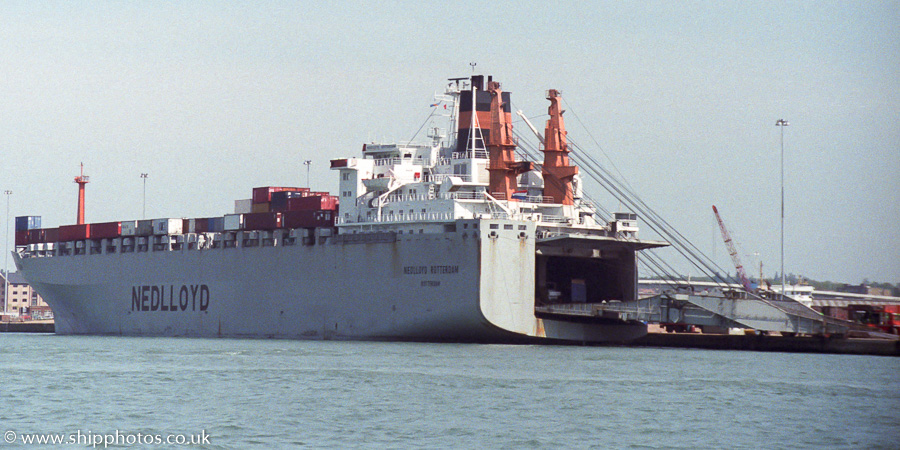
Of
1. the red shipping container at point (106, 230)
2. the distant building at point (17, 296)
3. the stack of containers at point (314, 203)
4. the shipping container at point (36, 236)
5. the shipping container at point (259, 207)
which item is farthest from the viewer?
the distant building at point (17, 296)

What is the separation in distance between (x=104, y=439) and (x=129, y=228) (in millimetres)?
46199

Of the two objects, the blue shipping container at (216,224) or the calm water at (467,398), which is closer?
the calm water at (467,398)

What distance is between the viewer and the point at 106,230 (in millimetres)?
70562

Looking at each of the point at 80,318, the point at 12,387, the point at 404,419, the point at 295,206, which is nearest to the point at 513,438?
the point at 404,419

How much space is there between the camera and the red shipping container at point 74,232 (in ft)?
236

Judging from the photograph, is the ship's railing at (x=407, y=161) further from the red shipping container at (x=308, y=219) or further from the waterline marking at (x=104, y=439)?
the waterline marking at (x=104, y=439)

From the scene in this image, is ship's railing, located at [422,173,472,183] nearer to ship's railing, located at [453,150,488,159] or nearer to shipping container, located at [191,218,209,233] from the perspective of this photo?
ship's railing, located at [453,150,488,159]

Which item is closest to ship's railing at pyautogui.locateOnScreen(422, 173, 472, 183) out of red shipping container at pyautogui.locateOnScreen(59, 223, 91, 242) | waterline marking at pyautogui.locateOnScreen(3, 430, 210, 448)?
red shipping container at pyautogui.locateOnScreen(59, 223, 91, 242)

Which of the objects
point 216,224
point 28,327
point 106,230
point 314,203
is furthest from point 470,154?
point 28,327

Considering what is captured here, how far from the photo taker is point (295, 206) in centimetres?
5975

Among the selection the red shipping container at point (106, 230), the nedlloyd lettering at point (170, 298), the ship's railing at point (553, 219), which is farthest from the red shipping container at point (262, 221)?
the ship's railing at point (553, 219)

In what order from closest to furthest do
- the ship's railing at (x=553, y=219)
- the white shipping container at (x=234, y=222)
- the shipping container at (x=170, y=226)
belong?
the ship's railing at (x=553, y=219), the white shipping container at (x=234, y=222), the shipping container at (x=170, y=226)

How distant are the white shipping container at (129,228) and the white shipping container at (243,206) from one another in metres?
7.84

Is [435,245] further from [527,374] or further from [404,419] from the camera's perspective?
[404,419]
